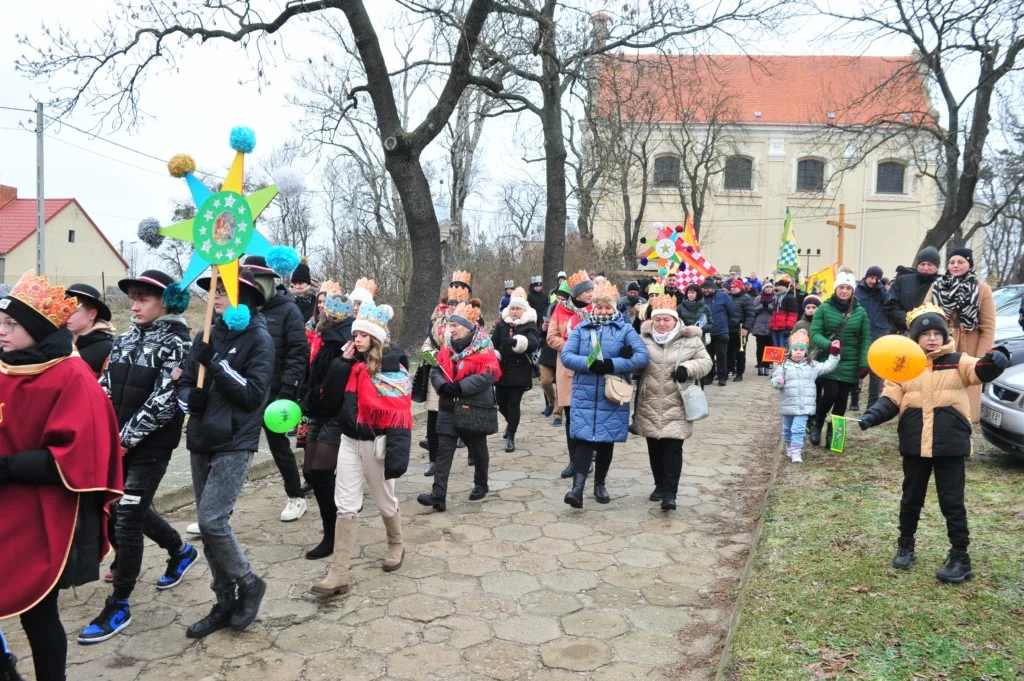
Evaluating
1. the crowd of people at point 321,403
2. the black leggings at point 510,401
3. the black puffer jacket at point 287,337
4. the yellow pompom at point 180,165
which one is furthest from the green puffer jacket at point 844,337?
the yellow pompom at point 180,165

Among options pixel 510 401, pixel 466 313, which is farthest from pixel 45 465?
pixel 510 401

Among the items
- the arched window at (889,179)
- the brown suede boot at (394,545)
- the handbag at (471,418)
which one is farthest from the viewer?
the arched window at (889,179)

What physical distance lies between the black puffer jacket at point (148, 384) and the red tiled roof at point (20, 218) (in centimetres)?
4624

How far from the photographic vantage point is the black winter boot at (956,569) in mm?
4750

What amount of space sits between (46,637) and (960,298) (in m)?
8.05

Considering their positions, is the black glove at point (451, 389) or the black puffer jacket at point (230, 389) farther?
the black glove at point (451, 389)

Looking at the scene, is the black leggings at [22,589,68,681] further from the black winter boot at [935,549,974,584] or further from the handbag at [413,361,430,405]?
the handbag at [413,361,430,405]

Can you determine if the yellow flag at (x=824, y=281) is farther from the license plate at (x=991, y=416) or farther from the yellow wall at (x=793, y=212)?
the yellow wall at (x=793, y=212)

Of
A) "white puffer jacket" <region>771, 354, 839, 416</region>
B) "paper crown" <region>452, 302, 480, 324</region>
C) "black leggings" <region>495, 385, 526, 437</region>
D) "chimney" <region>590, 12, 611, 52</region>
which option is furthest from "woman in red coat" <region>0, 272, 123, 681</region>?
"chimney" <region>590, 12, 611, 52</region>

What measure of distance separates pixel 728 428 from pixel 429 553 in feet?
19.2

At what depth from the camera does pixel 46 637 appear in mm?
3383

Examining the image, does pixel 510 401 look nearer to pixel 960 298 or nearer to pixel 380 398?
pixel 380 398

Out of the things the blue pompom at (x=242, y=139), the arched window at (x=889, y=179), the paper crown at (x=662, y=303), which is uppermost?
the arched window at (x=889, y=179)

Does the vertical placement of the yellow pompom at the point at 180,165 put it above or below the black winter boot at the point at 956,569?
above
